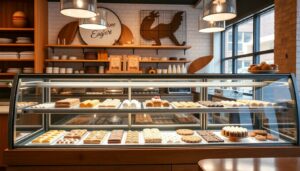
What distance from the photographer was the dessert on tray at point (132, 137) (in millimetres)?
2406

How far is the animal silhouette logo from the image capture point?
6438 millimetres

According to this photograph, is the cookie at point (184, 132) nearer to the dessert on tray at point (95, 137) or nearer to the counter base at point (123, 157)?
the counter base at point (123, 157)

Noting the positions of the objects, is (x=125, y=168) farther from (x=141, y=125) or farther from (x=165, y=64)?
(x=165, y=64)

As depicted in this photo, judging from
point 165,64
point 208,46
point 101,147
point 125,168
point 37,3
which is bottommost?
point 125,168

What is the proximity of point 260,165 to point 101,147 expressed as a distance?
4.39ft

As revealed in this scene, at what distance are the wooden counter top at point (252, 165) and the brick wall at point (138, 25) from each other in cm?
516

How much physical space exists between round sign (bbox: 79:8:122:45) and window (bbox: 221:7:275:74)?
2.65m

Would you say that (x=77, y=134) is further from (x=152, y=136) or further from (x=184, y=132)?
(x=184, y=132)

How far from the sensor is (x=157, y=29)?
644 centimetres

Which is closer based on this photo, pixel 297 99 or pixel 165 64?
pixel 297 99

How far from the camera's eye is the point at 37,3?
5.41 m

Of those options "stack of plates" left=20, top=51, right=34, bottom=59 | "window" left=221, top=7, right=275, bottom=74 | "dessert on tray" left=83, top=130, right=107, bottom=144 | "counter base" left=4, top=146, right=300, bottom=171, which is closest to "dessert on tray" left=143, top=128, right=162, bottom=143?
"counter base" left=4, top=146, right=300, bottom=171

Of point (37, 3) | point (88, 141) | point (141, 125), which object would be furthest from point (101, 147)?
point (37, 3)

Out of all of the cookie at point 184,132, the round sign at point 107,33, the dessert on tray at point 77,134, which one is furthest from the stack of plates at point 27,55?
the cookie at point 184,132
